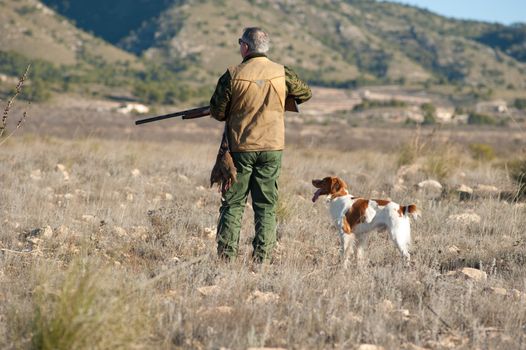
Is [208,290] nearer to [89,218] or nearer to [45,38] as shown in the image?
[89,218]

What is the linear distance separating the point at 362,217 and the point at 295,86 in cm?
129

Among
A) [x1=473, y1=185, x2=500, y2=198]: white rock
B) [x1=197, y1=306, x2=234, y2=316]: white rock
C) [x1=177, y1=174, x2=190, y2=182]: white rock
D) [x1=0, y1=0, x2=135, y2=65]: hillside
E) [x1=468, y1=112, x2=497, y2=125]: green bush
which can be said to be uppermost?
[x1=0, y1=0, x2=135, y2=65]: hillside

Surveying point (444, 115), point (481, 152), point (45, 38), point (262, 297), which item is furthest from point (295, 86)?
point (45, 38)

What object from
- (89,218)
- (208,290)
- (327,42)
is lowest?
(89,218)

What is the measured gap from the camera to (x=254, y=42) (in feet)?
19.2

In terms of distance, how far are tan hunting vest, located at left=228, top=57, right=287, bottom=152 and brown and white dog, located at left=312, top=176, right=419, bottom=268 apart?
2.69 feet

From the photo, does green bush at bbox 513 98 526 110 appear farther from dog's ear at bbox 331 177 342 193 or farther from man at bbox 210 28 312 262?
man at bbox 210 28 312 262

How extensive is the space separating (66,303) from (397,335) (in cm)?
196

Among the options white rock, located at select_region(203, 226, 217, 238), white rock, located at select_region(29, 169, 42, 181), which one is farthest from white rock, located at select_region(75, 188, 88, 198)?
white rock, located at select_region(203, 226, 217, 238)

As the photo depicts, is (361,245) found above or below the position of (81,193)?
above

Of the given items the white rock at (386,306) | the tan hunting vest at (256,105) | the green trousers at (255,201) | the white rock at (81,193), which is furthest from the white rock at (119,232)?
the white rock at (386,306)

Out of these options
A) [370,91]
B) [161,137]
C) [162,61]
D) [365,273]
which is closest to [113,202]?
[365,273]

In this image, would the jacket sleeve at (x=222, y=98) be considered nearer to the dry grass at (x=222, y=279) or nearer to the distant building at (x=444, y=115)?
the dry grass at (x=222, y=279)

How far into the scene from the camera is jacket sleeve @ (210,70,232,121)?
5785 millimetres
